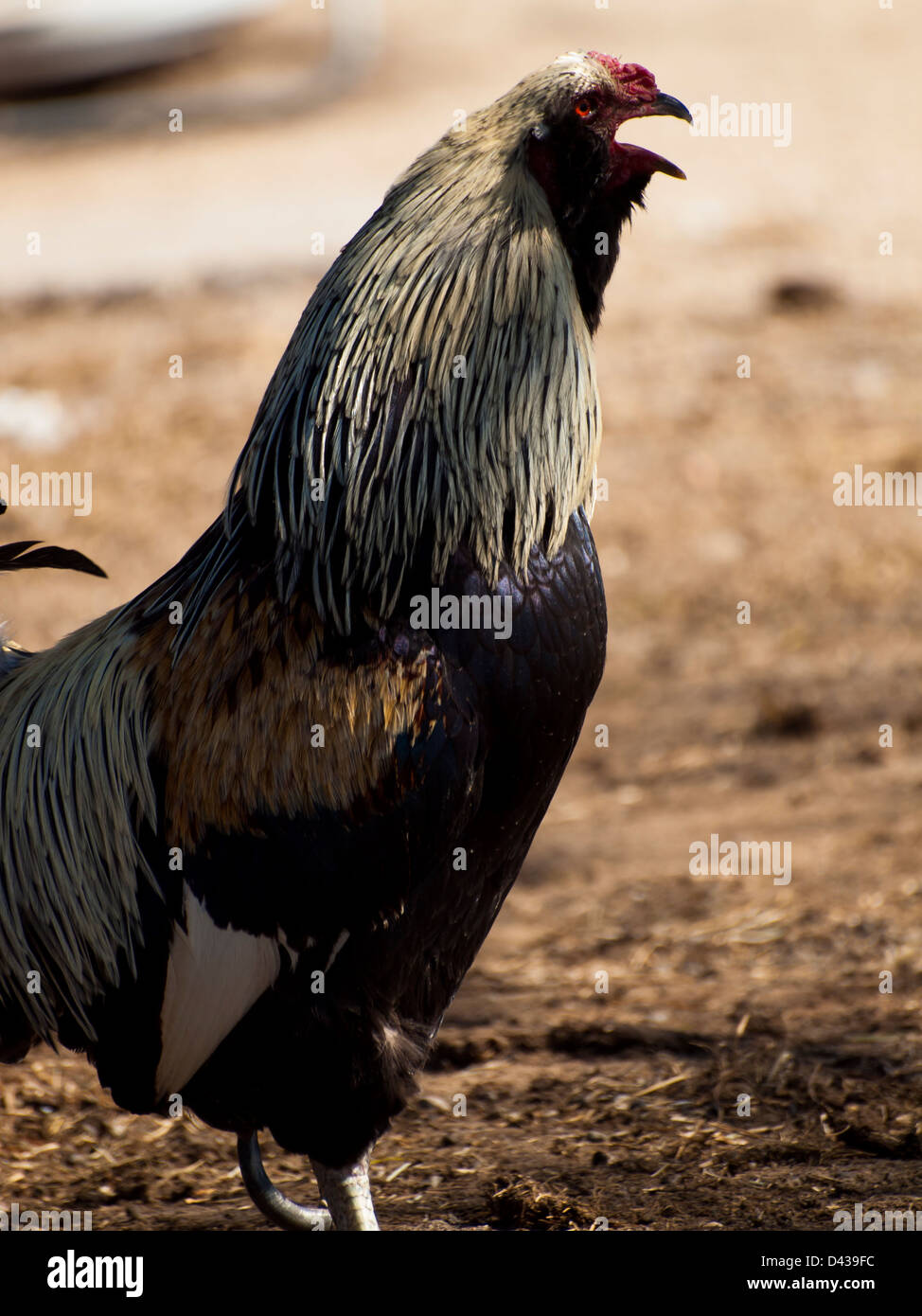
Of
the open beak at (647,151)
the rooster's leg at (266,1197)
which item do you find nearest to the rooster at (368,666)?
the open beak at (647,151)

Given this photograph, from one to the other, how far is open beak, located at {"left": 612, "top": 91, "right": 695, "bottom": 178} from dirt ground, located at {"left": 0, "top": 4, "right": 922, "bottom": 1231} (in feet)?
7.52

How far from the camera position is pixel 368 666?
3.52 m

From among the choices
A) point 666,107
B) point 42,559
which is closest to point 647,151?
point 666,107

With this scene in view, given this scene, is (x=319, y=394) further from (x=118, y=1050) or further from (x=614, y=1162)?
(x=614, y=1162)

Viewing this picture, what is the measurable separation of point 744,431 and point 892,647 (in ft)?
8.56

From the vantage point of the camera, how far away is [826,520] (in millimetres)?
9438

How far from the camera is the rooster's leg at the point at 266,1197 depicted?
413cm

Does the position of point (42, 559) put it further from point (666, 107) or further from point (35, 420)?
point (35, 420)

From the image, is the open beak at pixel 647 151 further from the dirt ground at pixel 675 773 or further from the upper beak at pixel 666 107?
the dirt ground at pixel 675 773

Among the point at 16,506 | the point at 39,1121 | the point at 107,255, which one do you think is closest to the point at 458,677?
the point at 39,1121

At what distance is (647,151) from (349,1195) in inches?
110

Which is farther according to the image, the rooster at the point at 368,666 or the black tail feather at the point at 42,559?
the black tail feather at the point at 42,559

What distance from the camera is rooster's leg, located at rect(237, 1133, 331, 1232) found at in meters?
4.13

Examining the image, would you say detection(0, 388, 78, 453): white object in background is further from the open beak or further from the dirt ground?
the open beak
